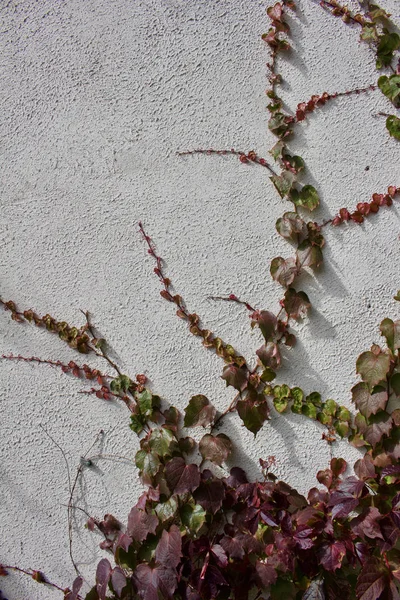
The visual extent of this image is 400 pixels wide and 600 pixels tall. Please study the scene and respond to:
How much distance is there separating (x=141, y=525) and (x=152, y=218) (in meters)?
1.25

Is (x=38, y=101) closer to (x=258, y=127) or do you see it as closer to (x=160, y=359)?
(x=258, y=127)

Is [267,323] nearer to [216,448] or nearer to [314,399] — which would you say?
[314,399]

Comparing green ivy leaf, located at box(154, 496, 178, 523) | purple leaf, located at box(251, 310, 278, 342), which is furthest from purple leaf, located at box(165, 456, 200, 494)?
purple leaf, located at box(251, 310, 278, 342)

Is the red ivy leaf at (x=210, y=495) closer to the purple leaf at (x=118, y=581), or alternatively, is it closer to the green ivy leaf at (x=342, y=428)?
the purple leaf at (x=118, y=581)

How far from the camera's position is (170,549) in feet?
7.13

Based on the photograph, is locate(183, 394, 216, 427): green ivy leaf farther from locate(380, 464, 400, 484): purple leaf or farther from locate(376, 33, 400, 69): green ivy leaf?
locate(376, 33, 400, 69): green ivy leaf

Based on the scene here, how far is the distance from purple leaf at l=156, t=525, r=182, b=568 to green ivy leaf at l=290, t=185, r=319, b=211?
1373 millimetres

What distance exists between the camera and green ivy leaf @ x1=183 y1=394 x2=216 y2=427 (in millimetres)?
2357

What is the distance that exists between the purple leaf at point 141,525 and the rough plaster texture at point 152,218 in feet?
0.53

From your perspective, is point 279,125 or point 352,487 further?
point 279,125

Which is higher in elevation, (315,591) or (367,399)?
(367,399)

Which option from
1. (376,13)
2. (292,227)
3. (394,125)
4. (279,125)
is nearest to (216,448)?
(292,227)

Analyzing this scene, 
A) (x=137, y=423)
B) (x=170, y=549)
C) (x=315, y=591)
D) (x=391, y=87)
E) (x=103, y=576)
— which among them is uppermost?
(x=391, y=87)

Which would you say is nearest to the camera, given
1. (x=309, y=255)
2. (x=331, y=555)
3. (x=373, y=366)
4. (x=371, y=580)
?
(x=371, y=580)
